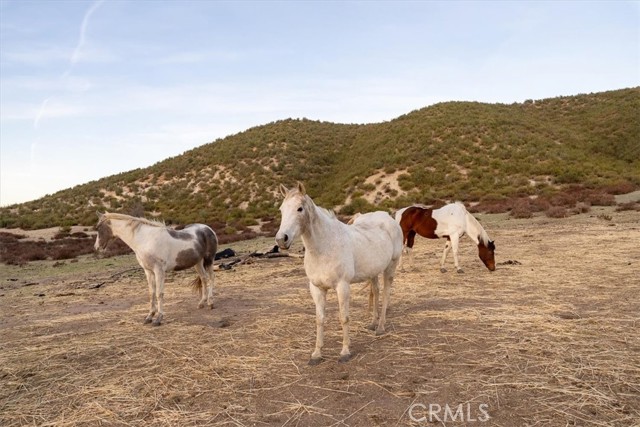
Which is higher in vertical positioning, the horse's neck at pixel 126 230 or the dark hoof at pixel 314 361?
the horse's neck at pixel 126 230

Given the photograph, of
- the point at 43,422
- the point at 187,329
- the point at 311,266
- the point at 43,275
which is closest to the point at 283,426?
the point at 311,266

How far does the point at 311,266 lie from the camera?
555 cm

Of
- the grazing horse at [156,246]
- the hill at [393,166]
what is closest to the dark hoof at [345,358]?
the grazing horse at [156,246]

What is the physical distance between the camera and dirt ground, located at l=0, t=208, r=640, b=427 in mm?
4430

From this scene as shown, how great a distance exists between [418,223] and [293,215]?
8239mm

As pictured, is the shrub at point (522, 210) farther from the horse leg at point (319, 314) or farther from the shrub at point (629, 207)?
the horse leg at point (319, 314)

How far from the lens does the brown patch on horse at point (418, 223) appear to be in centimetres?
1232

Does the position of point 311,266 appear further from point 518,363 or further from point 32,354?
point 32,354

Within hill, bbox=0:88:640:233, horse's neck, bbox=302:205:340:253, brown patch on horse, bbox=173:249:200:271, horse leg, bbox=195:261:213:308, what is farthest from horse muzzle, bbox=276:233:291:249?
hill, bbox=0:88:640:233

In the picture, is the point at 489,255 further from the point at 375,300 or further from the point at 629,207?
the point at 629,207

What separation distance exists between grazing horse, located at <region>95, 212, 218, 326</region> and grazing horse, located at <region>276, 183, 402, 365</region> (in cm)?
405

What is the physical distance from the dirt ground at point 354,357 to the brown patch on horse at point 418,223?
4.97 feet

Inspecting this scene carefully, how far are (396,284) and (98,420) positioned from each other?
291 inches

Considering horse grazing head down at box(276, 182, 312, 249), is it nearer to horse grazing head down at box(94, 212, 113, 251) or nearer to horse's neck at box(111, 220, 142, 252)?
horse's neck at box(111, 220, 142, 252)
